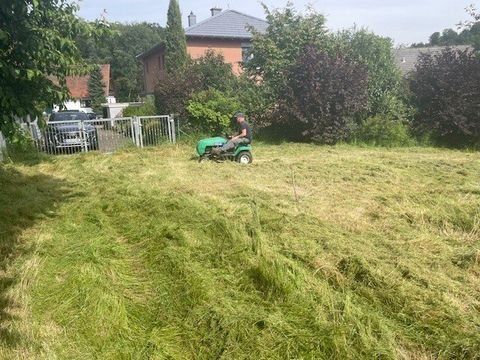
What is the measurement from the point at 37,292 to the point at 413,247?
3684 mm

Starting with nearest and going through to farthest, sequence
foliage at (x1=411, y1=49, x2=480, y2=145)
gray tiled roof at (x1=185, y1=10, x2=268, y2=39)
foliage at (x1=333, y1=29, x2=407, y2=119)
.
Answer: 1. foliage at (x1=411, y1=49, x2=480, y2=145)
2. foliage at (x1=333, y1=29, x2=407, y2=119)
3. gray tiled roof at (x1=185, y1=10, x2=268, y2=39)

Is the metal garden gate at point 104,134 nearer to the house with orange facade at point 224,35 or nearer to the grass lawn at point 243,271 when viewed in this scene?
the grass lawn at point 243,271

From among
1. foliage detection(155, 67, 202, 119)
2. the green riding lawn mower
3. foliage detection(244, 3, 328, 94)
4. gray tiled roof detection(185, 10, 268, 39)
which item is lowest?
the green riding lawn mower

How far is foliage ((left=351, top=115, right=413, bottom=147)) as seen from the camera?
13156 millimetres

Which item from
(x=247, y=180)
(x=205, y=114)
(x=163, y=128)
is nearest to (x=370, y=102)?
(x=205, y=114)

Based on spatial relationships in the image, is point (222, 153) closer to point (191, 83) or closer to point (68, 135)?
point (68, 135)

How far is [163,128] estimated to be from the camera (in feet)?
43.9

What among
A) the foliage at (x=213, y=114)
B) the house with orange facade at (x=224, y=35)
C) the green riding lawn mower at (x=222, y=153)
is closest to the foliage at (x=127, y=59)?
the house with orange facade at (x=224, y=35)

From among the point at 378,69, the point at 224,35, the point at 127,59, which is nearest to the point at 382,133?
the point at 378,69

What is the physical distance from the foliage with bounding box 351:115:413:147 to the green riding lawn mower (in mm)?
5588

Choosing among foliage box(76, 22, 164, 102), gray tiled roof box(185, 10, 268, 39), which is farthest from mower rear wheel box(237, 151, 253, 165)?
foliage box(76, 22, 164, 102)

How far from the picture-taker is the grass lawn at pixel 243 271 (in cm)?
288

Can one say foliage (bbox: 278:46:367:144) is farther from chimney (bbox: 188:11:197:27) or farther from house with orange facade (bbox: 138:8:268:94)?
chimney (bbox: 188:11:197:27)

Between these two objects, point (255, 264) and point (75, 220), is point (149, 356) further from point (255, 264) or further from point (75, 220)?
point (75, 220)
